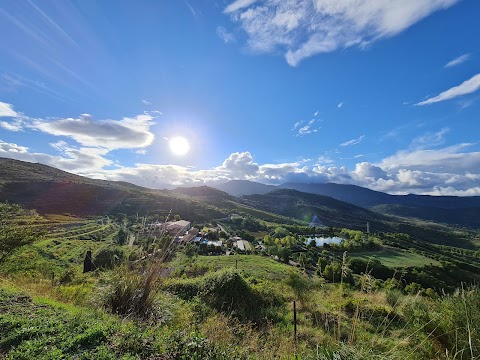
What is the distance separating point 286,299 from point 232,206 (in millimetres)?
148981

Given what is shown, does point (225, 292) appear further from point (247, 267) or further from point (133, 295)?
point (247, 267)

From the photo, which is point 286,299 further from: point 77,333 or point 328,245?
point 328,245

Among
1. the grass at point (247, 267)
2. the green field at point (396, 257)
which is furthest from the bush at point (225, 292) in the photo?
the green field at point (396, 257)

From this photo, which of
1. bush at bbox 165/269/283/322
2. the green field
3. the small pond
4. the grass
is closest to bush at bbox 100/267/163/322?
bush at bbox 165/269/283/322

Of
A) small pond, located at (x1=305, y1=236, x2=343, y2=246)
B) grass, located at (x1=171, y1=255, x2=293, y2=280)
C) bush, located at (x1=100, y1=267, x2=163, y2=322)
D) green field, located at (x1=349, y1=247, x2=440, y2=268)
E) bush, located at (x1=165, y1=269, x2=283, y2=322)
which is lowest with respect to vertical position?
green field, located at (x1=349, y1=247, x2=440, y2=268)

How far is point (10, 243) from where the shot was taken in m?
9.93

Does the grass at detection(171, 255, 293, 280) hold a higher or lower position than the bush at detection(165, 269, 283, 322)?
lower

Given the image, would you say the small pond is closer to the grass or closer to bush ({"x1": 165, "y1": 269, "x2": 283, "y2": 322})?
the grass

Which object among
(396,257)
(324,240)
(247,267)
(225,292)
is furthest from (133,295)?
(324,240)

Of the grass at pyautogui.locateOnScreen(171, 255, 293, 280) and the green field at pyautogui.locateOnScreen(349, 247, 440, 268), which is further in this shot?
the green field at pyautogui.locateOnScreen(349, 247, 440, 268)

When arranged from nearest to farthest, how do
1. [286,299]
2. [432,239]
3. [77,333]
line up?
[77,333], [286,299], [432,239]

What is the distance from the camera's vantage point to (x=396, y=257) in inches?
2879

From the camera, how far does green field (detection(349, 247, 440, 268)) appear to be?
6550 centimetres

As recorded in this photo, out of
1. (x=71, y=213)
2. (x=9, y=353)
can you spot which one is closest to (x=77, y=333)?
(x=9, y=353)
